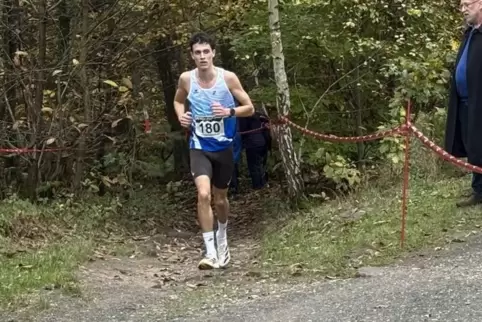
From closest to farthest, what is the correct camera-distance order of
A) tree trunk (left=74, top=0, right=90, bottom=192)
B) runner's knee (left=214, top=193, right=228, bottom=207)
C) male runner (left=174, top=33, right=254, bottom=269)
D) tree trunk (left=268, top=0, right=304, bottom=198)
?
male runner (left=174, top=33, right=254, bottom=269) < runner's knee (left=214, top=193, right=228, bottom=207) < tree trunk (left=268, top=0, right=304, bottom=198) < tree trunk (left=74, top=0, right=90, bottom=192)

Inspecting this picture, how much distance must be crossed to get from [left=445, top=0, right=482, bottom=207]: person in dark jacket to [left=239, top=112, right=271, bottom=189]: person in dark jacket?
15.3 feet

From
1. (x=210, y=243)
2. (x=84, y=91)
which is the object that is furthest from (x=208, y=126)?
(x=84, y=91)

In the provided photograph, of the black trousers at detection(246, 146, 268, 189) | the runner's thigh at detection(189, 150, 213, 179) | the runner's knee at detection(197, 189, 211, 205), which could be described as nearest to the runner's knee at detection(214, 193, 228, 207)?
the runner's thigh at detection(189, 150, 213, 179)

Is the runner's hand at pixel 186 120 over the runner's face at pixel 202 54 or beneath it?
beneath

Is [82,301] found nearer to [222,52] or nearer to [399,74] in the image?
[399,74]

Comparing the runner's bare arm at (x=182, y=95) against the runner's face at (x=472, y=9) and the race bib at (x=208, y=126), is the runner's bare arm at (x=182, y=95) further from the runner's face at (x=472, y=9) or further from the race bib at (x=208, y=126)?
the runner's face at (x=472, y=9)

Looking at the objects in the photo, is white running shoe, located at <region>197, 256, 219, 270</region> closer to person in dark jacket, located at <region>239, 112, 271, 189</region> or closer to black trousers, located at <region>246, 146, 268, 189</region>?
person in dark jacket, located at <region>239, 112, 271, 189</region>

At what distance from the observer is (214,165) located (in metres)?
7.10

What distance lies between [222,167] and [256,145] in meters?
5.60

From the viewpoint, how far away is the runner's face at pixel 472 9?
6.96 m

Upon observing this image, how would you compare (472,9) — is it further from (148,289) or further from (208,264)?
(148,289)

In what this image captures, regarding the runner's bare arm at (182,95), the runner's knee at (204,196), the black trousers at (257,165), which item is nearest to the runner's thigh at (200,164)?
the runner's knee at (204,196)

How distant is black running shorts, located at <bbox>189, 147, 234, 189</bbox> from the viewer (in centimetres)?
696

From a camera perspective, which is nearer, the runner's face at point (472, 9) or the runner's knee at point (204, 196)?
the runner's knee at point (204, 196)
